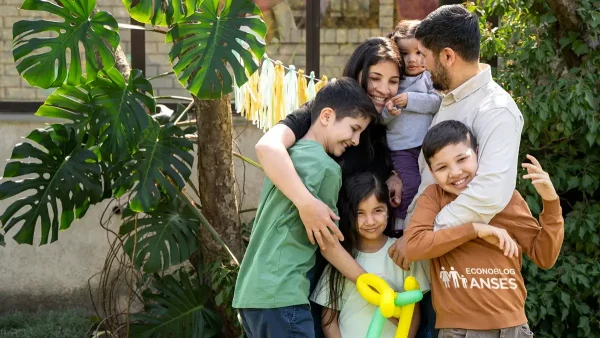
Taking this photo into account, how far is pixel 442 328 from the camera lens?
314cm

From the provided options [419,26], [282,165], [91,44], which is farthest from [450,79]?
[91,44]

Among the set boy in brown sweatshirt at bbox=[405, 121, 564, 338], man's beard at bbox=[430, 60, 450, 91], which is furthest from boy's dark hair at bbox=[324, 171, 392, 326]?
man's beard at bbox=[430, 60, 450, 91]

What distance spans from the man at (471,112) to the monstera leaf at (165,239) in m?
1.97

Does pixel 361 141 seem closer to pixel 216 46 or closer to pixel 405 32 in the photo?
pixel 405 32

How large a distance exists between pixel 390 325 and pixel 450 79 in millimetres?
867

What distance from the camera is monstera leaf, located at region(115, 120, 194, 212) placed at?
15.3ft

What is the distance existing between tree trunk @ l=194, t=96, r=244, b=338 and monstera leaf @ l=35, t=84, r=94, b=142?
1.79 ft

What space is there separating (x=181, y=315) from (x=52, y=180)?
1003 mm

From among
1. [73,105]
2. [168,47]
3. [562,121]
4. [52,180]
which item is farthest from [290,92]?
[168,47]

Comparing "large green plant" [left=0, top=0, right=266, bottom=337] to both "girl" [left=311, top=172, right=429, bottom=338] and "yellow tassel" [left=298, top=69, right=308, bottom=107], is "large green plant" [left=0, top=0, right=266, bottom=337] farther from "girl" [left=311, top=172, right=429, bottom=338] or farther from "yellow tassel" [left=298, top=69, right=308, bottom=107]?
"girl" [left=311, top=172, right=429, bottom=338]

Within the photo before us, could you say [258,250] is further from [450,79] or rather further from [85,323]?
[85,323]

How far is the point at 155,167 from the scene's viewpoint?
473cm

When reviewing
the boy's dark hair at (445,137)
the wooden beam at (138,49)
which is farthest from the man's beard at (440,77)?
the wooden beam at (138,49)

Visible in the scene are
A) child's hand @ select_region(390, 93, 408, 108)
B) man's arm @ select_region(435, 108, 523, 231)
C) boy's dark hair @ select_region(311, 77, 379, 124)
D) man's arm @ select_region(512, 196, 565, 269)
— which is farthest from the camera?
child's hand @ select_region(390, 93, 408, 108)
